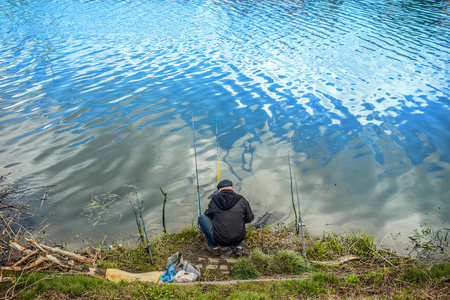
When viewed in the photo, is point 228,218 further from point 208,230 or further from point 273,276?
point 273,276

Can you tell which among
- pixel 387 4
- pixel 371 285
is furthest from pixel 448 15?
pixel 371 285

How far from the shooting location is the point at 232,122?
1270 cm

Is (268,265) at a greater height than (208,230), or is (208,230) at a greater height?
(208,230)

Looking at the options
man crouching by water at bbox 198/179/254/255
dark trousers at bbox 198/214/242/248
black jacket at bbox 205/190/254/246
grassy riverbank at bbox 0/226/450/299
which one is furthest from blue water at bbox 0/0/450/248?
black jacket at bbox 205/190/254/246

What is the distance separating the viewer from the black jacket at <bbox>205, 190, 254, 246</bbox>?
6.91m

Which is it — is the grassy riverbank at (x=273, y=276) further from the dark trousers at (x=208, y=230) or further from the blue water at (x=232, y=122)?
the blue water at (x=232, y=122)

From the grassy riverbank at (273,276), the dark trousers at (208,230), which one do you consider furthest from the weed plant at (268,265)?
the dark trousers at (208,230)

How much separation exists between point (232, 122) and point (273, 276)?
7.29m

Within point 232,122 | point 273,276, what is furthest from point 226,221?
point 232,122

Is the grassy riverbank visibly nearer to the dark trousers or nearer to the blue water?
the dark trousers

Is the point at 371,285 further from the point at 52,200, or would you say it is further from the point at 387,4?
the point at 387,4

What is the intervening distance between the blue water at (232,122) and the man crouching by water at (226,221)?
1244mm

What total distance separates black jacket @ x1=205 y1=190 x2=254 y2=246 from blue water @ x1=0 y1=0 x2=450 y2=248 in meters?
Result: 1.41

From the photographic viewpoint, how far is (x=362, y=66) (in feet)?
60.4
